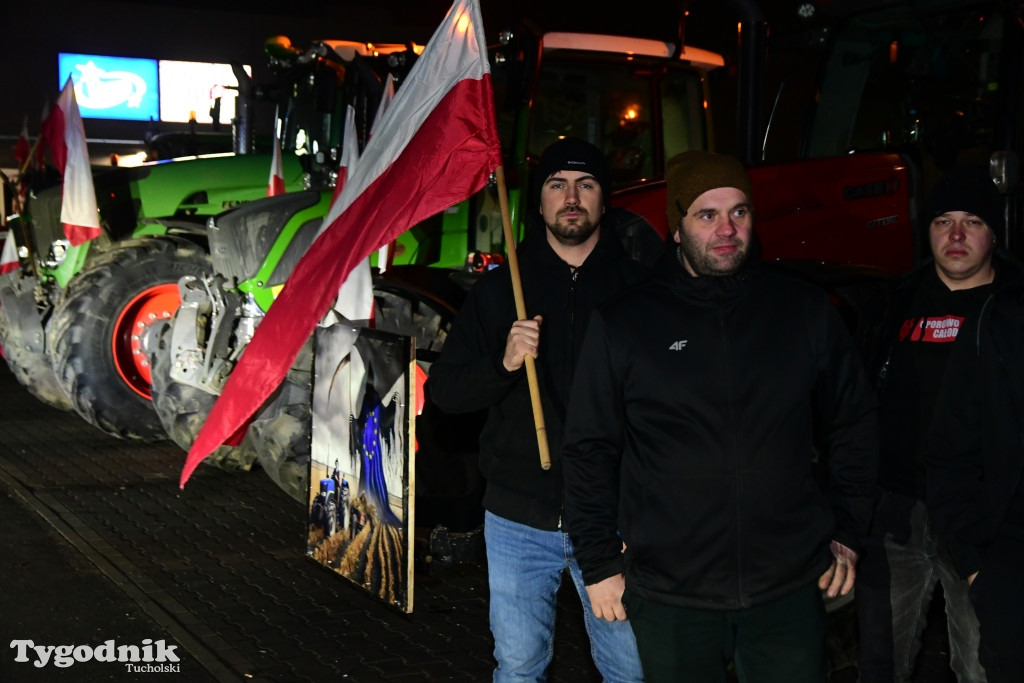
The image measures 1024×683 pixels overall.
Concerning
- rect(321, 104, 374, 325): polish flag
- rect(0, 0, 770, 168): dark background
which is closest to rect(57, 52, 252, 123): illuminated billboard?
rect(0, 0, 770, 168): dark background

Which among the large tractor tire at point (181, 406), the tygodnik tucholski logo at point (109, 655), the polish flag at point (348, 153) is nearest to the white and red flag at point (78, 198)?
the large tractor tire at point (181, 406)

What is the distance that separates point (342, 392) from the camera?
6285 millimetres

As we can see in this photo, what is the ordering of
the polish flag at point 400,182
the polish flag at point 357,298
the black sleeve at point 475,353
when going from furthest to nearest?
1. the polish flag at point 357,298
2. the polish flag at point 400,182
3. the black sleeve at point 475,353

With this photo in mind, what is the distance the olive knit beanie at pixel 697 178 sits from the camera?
331cm

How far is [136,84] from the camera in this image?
1184 inches

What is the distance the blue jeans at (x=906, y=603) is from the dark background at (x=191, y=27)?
24225 mm

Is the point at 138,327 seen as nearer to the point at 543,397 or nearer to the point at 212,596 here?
the point at 212,596

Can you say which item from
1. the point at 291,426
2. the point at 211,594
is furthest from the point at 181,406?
Result: the point at 211,594

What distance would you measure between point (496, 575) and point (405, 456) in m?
1.80

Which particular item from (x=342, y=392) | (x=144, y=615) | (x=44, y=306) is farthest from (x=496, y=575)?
(x=44, y=306)

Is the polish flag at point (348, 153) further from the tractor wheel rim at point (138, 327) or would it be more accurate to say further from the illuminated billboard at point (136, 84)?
the illuminated billboard at point (136, 84)

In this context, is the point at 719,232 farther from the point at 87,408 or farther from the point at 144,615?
the point at 87,408

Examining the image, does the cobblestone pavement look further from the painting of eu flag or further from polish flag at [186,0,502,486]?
polish flag at [186,0,502,486]

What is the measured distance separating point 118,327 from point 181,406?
2.23m
